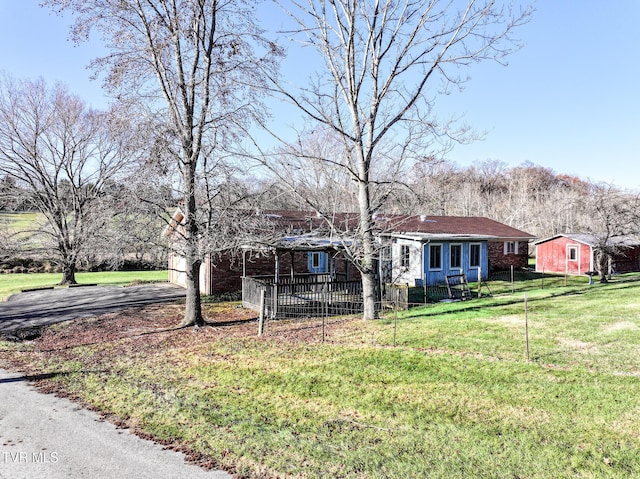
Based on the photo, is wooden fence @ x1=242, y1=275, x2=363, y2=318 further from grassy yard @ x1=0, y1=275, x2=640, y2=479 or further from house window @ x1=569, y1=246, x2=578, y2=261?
house window @ x1=569, y1=246, x2=578, y2=261

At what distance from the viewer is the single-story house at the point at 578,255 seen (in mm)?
28805

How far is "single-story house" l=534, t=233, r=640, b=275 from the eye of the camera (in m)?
28.8

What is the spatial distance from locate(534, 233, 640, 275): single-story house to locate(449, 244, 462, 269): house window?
34.3 feet

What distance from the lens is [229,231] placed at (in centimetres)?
1320

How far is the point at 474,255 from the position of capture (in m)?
24.7

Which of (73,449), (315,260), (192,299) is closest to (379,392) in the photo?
(73,449)

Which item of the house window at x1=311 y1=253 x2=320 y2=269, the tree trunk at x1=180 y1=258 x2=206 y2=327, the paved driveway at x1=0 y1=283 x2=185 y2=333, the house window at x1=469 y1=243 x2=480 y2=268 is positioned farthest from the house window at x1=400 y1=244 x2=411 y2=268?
the tree trunk at x1=180 y1=258 x2=206 y2=327

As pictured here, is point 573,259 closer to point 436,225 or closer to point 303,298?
point 436,225

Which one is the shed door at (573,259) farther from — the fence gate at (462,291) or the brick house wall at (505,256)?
the fence gate at (462,291)

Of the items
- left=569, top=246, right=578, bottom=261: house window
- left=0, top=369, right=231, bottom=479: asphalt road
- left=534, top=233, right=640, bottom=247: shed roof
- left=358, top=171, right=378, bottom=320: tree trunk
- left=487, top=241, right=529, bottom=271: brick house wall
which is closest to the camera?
left=0, top=369, right=231, bottom=479: asphalt road

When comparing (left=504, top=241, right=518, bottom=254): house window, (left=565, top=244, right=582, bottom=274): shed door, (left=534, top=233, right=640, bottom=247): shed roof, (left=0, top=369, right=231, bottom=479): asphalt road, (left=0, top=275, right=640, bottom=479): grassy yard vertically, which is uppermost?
(left=534, top=233, right=640, bottom=247): shed roof

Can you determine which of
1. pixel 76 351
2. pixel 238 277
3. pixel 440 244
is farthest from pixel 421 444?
pixel 440 244

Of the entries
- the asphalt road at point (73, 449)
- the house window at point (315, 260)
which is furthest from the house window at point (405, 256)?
the asphalt road at point (73, 449)

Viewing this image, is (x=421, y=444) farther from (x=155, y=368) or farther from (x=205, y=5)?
(x=205, y=5)
